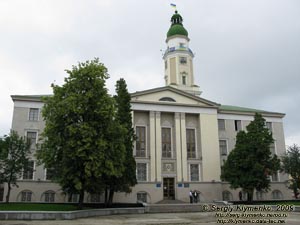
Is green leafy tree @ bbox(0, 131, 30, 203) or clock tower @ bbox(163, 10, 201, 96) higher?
clock tower @ bbox(163, 10, 201, 96)

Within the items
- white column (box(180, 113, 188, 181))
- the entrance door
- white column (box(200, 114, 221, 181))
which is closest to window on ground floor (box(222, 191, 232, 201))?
white column (box(200, 114, 221, 181))

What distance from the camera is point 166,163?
3381cm

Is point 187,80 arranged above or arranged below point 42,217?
above

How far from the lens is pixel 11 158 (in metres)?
26.8

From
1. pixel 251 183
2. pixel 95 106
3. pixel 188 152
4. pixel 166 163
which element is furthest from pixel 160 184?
pixel 95 106

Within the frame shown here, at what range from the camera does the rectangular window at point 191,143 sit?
115 ft

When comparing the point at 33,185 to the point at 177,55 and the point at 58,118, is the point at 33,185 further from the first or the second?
the point at 177,55

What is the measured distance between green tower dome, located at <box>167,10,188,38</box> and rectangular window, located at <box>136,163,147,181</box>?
2025 cm

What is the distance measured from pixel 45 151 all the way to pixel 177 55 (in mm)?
25791

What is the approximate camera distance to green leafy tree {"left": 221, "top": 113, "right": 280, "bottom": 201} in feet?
A: 94.8

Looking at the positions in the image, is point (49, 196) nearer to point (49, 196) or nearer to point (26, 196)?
point (49, 196)

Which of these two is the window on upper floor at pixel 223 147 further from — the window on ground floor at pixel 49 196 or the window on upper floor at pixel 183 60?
the window on ground floor at pixel 49 196

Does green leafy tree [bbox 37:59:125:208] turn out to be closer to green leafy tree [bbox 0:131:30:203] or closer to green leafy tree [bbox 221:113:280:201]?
green leafy tree [bbox 0:131:30:203]

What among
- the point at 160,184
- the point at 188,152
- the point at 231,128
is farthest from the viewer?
the point at 231,128
